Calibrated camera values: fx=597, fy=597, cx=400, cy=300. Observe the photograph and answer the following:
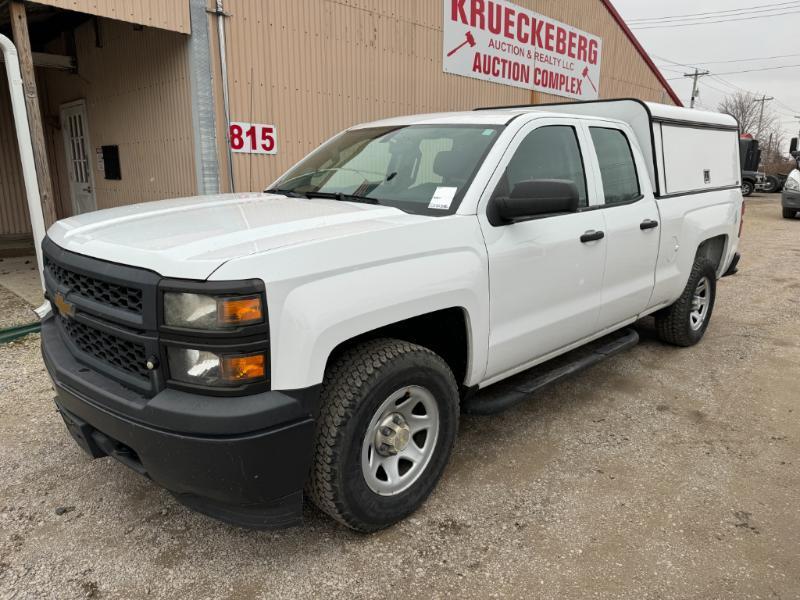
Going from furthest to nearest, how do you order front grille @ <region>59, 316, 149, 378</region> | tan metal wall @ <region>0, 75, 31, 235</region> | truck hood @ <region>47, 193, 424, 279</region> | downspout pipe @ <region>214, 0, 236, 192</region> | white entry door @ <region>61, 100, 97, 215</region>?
tan metal wall @ <region>0, 75, 31, 235</region>, white entry door @ <region>61, 100, 97, 215</region>, downspout pipe @ <region>214, 0, 236, 192</region>, front grille @ <region>59, 316, 149, 378</region>, truck hood @ <region>47, 193, 424, 279</region>

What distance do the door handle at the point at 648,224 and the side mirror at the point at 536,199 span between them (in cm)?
136

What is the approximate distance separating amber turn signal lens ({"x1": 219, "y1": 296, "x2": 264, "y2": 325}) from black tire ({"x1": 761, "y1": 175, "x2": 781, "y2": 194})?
32584 mm

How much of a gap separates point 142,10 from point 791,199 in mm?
16761

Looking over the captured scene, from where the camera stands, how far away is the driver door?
3.00 metres

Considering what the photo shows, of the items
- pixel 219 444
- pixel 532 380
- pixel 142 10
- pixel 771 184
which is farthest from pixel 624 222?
pixel 771 184

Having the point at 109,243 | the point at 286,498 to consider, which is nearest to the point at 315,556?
the point at 286,498

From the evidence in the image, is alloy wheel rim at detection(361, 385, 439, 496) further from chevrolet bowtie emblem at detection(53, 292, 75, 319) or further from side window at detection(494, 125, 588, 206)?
chevrolet bowtie emblem at detection(53, 292, 75, 319)

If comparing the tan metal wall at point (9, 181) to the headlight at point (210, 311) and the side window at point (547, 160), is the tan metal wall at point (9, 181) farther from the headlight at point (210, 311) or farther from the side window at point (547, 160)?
the headlight at point (210, 311)

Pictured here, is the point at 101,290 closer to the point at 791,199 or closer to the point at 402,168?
the point at 402,168

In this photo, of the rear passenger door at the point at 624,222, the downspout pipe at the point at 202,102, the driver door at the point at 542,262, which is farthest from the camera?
the downspout pipe at the point at 202,102

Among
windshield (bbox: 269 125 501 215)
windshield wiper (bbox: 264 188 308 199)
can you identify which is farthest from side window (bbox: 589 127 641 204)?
windshield wiper (bbox: 264 188 308 199)

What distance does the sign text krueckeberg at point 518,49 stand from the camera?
960 centimetres

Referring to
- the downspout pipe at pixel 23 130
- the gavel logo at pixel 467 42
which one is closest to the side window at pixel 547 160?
the downspout pipe at pixel 23 130

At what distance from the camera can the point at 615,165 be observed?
13.1 feet
